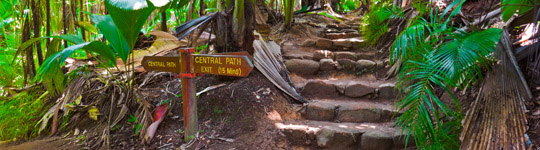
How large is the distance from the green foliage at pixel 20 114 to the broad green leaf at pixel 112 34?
127 cm

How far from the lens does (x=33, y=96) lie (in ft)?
11.6

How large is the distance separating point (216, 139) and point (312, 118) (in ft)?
2.93

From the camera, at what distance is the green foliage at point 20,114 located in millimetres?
3184

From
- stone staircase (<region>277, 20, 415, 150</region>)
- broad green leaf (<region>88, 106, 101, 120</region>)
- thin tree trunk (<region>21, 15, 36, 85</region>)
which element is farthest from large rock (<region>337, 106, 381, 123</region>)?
thin tree trunk (<region>21, 15, 36, 85</region>)

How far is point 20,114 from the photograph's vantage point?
3268mm

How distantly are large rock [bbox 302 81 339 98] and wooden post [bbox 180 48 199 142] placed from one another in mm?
1273

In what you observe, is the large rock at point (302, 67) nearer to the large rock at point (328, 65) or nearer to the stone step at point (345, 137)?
the large rock at point (328, 65)

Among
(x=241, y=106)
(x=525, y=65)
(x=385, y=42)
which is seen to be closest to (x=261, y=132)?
(x=241, y=106)

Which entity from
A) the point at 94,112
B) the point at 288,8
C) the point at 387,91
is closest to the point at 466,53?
the point at 387,91

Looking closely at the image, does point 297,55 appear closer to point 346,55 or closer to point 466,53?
point 346,55

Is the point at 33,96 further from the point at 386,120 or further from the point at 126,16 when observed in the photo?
the point at 386,120

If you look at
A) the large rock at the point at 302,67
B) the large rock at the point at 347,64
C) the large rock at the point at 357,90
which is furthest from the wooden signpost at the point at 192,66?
the large rock at the point at 347,64

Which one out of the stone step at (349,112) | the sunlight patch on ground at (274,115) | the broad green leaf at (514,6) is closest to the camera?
the broad green leaf at (514,6)

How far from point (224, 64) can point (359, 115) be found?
1.43 metres
